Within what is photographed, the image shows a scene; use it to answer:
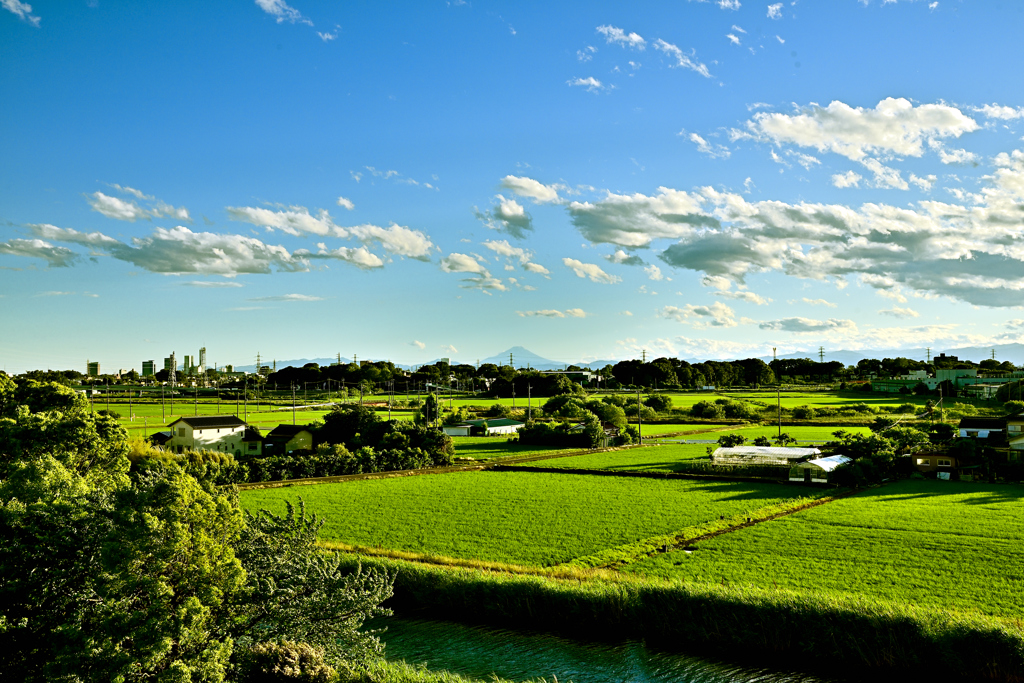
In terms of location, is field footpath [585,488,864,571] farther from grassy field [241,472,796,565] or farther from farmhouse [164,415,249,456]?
farmhouse [164,415,249,456]

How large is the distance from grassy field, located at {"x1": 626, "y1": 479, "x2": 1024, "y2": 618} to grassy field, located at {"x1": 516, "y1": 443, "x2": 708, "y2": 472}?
17.3m

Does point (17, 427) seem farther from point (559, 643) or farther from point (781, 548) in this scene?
point (781, 548)

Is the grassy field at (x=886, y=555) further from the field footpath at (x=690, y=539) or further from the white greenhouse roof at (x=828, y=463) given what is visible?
the white greenhouse roof at (x=828, y=463)

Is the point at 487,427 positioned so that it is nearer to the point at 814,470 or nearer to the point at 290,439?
the point at 290,439

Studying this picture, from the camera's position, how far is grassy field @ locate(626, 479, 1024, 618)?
64.1 ft

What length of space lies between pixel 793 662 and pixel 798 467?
27.9m

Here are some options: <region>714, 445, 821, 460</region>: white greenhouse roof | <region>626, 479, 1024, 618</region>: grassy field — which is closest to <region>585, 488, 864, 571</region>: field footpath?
<region>626, 479, 1024, 618</region>: grassy field

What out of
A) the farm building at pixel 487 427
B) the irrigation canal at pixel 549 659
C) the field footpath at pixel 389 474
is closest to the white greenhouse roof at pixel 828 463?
the field footpath at pixel 389 474

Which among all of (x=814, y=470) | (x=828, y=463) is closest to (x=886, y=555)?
(x=814, y=470)

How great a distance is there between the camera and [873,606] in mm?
16953

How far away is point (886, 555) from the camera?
23.5 metres

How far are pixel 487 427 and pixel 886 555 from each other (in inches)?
2265

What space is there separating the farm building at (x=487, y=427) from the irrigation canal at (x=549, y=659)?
5601 cm

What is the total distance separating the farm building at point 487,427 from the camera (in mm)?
76812
